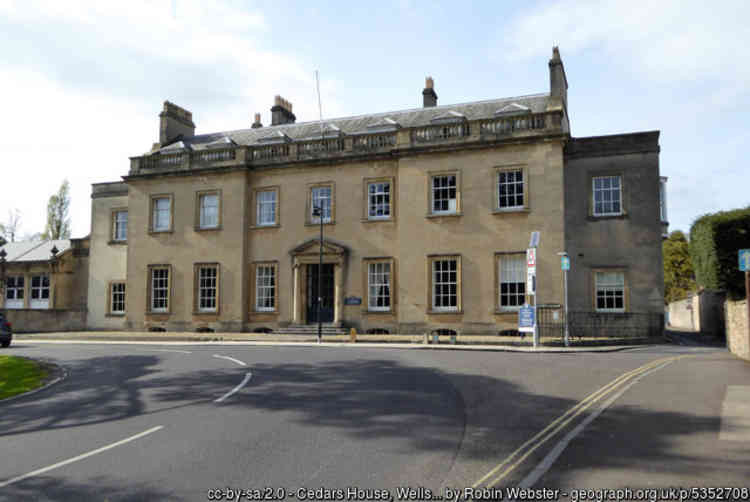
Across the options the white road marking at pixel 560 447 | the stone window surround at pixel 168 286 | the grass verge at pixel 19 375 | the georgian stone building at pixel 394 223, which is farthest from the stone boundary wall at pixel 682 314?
the grass verge at pixel 19 375

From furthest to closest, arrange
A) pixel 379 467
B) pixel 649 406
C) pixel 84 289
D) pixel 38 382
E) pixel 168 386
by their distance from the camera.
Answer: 1. pixel 84 289
2. pixel 38 382
3. pixel 168 386
4. pixel 649 406
5. pixel 379 467

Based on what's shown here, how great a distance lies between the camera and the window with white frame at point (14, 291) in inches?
1638

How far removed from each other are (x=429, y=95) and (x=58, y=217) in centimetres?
4303

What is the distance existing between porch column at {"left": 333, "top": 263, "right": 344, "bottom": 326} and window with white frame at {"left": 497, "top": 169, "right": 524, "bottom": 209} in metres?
7.94

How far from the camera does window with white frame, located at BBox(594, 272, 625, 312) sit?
25172 millimetres

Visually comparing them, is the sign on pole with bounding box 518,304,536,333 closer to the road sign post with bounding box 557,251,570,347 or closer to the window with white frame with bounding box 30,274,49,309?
the road sign post with bounding box 557,251,570,347

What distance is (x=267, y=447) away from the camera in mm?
6754

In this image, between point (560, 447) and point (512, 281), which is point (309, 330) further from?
point (560, 447)

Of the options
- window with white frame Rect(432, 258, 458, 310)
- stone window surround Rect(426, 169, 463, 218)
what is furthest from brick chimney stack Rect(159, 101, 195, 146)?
A: window with white frame Rect(432, 258, 458, 310)

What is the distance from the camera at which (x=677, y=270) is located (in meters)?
51.4

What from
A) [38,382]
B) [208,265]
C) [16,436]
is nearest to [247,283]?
[208,265]

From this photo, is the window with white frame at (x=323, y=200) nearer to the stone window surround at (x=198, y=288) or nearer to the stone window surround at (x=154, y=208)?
the stone window surround at (x=198, y=288)

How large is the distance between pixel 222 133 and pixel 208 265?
31.8 ft

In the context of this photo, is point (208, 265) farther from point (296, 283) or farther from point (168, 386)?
point (168, 386)
